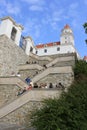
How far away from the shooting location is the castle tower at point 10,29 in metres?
26.6

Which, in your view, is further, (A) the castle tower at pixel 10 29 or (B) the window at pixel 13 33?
(B) the window at pixel 13 33

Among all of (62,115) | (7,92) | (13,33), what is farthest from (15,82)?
(13,33)

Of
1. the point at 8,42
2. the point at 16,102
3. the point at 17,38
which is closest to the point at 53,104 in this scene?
the point at 16,102

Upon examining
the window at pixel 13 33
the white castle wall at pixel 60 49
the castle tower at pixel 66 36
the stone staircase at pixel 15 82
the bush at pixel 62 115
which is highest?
the castle tower at pixel 66 36

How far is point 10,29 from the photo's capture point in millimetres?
27172

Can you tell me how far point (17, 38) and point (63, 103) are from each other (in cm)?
1821

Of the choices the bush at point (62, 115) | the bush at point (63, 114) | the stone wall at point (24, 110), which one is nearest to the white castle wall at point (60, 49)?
the stone wall at point (24, 110)

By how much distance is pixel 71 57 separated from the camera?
923 inches

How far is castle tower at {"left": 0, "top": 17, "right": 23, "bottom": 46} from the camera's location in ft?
87.3

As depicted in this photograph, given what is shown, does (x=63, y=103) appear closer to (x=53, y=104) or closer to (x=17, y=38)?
(x=53, y=104)

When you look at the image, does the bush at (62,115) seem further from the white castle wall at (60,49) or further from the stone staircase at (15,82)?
the white castle wall at (60,49)

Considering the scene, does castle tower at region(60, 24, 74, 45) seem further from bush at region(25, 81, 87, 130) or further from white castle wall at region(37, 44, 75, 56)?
bush at region(25, 81, 87, 130)

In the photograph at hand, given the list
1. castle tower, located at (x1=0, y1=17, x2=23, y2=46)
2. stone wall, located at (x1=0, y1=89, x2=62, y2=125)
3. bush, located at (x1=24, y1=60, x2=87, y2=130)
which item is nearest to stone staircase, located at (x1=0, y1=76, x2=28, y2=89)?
stone wall, located at (x1=0, y1=89, x2=62, y2=125)

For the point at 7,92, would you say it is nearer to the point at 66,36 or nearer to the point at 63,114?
the point at 63,114
